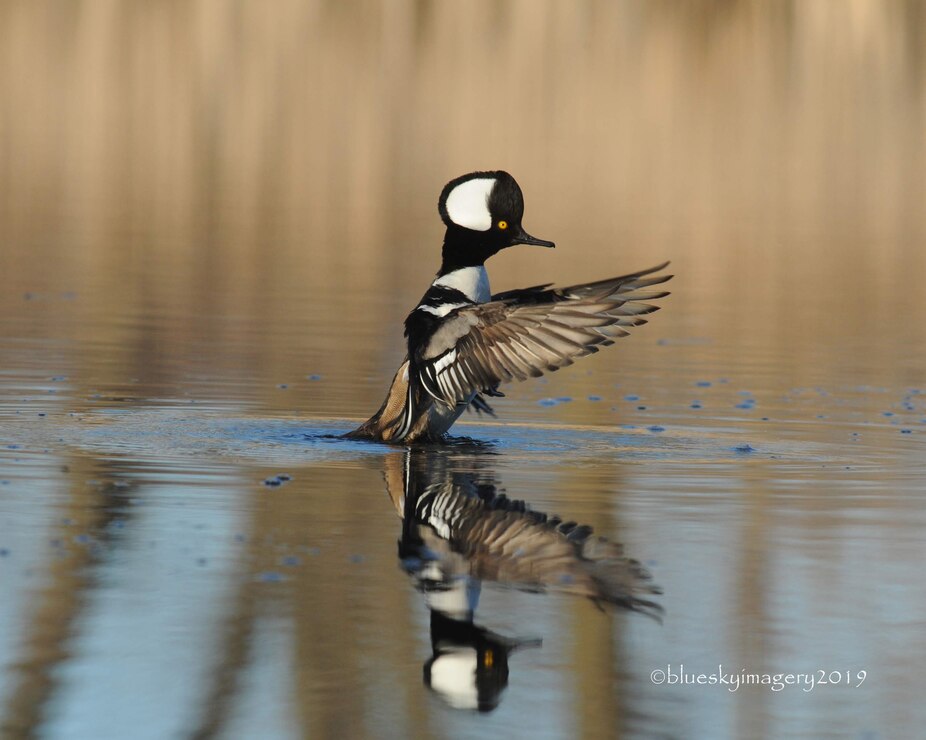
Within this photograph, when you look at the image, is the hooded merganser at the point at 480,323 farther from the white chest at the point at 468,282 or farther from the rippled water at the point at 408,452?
the rippled water at the point at 408,452

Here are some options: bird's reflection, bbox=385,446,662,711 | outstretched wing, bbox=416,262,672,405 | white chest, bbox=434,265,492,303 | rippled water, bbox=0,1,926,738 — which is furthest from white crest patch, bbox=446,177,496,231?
bird's reflection, bbox=385,446,662,711

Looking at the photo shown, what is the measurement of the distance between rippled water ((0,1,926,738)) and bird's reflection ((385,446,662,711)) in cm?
3

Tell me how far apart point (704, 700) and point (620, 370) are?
787 centimetres

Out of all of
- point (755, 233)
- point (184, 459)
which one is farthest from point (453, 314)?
point (755, 233)

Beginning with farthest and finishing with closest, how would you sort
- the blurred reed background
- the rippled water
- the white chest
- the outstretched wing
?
1. the blurred reed background
2. the white chest
3. the outstretched wing
4. the rippled water

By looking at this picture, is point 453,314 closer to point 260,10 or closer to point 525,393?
point 525,393

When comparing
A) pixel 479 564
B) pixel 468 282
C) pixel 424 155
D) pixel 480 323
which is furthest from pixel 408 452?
pixel 424 155

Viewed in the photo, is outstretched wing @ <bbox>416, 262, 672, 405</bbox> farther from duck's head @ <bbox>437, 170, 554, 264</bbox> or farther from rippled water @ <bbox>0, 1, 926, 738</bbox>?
duck's head @ <bbox>437, 170, 554, 264</bbox>

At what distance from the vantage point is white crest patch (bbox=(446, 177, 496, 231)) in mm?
10586

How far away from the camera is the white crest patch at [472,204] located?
10.6 m

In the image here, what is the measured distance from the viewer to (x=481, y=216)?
10.6 meters

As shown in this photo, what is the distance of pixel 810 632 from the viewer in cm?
627

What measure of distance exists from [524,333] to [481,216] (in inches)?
48.0

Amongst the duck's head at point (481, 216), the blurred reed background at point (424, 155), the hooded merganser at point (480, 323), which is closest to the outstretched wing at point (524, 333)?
the hooded merganser at point (480, 323)
